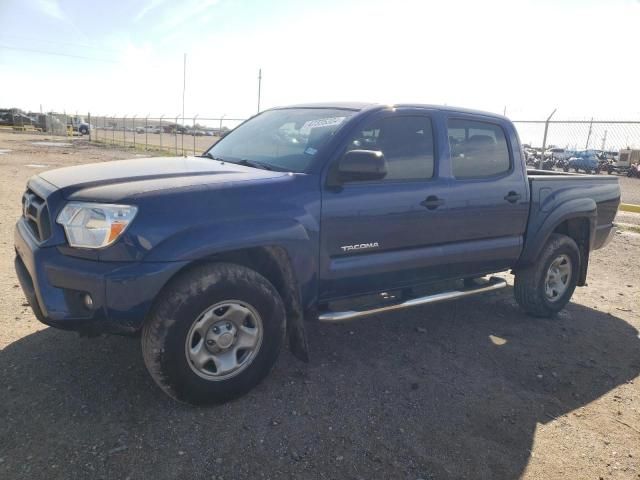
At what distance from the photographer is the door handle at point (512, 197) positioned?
164 inches

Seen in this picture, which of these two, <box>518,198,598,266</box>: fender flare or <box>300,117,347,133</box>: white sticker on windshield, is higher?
<box>300,117,347,133</box>: white sticker on windshield

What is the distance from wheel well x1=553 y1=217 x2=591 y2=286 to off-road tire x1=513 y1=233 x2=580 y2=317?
0.19 meters

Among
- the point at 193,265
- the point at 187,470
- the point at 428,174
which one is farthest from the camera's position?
the point at 428,174

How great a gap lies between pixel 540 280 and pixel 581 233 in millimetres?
820

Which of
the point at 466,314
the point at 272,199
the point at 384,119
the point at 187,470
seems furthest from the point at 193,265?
Result: the point at 466,314

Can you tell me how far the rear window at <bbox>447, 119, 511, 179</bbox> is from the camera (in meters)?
3.93

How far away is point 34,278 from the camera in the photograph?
2658 millimetres

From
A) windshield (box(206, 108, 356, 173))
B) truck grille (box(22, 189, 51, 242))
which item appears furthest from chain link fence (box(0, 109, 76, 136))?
truck grille (box(22, 189, 51, 242))

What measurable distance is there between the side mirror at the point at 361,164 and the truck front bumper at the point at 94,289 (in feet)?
3.85

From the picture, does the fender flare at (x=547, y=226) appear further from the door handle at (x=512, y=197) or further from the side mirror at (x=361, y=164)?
the side mirror at (x=361, y=164)

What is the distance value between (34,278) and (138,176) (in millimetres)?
790

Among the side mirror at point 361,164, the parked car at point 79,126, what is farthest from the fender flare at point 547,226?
the parked car at point 79,126

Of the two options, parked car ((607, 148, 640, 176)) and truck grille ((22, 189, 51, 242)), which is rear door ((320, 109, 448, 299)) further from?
parked car ((607, 148, 640, 176))

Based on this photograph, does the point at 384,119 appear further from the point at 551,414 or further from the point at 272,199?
the point at 551,414
